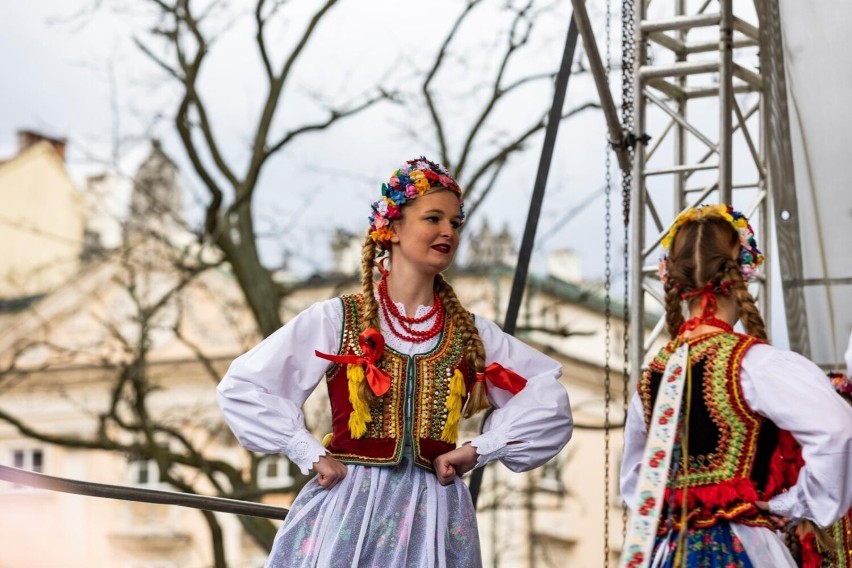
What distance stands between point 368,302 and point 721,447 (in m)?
0.84

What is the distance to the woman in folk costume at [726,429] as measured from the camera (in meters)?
2.83

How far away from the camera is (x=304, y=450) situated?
3.11m

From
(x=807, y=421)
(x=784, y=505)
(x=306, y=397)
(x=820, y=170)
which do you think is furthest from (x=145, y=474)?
(x=807, y=421)

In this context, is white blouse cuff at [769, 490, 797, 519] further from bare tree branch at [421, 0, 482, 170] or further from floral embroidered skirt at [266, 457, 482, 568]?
bare tree branch at [421, 0, 482, 170]

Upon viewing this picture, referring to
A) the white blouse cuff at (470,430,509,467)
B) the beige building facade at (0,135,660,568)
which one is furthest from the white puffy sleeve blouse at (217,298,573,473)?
the beige building facade at (0,135,660,568)

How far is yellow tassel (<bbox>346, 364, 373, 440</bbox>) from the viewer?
3146 mm

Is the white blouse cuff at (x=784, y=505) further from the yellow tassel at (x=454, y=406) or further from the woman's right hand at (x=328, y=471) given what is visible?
the woman's right hand at (x=328, y=471)

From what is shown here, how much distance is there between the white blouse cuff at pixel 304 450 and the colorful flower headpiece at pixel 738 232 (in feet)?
2.74

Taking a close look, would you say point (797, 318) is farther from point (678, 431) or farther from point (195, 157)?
point (195, 157)

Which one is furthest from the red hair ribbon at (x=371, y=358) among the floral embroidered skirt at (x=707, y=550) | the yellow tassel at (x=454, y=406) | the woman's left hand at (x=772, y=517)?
the woman's left hand at (x=772, y=517)

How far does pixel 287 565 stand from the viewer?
3107mm

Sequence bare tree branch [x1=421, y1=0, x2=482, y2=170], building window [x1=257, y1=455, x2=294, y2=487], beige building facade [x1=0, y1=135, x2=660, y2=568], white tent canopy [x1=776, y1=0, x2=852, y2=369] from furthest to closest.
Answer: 1. building window [x1=257, y1=455, x2=294, y2=487]
2. beige building facade [x1=0, y1=135, x2=660, y2=568]
3. bare tree branch [x1=421, y1=0, x2=482, y2=170]
4. white tent canopy [x1=776, y1=0, x2=852, y2=369]

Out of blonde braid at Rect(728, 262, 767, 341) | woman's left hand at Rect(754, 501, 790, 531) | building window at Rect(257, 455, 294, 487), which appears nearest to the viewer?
woman's left hand at Rect(754, 501, 790, 531)

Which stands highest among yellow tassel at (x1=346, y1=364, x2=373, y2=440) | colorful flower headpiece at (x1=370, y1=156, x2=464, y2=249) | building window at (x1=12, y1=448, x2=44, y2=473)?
building window at (x1=12, y1=448, x2=44, y2=473)
